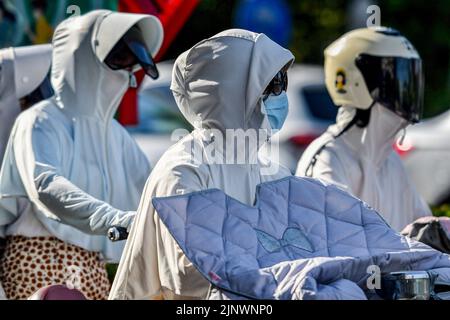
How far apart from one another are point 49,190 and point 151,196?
5.43 feet

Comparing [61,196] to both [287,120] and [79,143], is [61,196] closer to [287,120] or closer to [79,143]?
[79,143]

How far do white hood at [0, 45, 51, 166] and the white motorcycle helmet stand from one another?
168 centimetres

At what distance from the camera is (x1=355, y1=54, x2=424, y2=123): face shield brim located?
8.95 metres

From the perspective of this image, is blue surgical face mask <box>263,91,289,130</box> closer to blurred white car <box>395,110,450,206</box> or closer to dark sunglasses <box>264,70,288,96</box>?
dark sunglasses <box>264,70,288,96</box>

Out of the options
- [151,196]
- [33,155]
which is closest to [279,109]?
[151,196]

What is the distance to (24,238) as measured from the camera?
8086 millimetres

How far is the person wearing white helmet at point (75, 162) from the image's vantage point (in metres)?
7.80

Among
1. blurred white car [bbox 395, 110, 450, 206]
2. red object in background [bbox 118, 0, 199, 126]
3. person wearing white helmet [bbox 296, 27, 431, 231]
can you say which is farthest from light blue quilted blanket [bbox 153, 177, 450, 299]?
blurred white car [bbox 395, 110, 450, 206]

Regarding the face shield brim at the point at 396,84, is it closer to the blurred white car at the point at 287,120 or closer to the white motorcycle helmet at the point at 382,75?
the white motorcycle helmet at the point at 382,75

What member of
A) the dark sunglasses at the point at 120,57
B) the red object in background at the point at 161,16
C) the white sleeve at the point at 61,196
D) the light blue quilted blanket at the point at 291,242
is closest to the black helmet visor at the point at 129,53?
the dark sunglasses at the point at 120,57

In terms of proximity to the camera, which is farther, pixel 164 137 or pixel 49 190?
pixel 164 137

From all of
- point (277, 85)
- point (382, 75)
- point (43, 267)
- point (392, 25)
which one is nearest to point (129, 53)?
point (43, 267)

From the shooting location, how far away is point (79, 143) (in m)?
8.18

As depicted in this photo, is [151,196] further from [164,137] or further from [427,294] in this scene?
A: [164,137]
